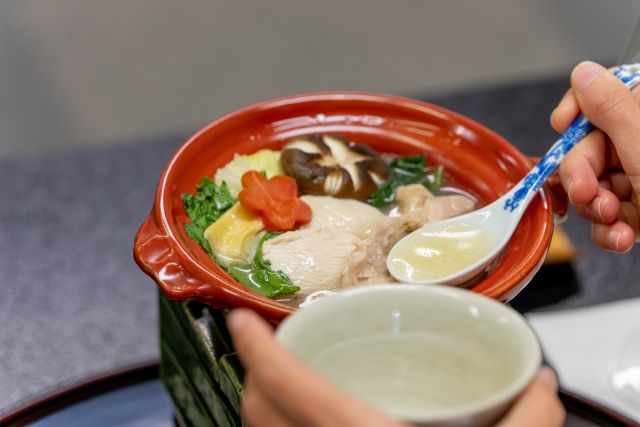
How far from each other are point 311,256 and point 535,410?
0.48 metres

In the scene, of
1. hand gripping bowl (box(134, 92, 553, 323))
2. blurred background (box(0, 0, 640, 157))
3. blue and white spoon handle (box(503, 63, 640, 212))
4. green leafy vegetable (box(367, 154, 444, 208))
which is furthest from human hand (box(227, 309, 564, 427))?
blurred background (box(0, 0, 640, 157))

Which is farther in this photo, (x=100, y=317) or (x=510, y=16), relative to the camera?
(x=510, y=16)

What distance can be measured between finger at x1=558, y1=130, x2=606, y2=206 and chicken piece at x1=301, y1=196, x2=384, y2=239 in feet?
0.91

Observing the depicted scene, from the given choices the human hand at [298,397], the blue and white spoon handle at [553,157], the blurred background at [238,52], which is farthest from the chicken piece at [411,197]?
the blurred background at [238,52]

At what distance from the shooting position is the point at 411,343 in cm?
72

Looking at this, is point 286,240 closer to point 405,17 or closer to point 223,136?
point 223,136

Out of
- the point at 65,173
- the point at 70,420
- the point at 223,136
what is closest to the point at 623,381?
the point at 223,136

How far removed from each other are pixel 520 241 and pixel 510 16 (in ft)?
9.31

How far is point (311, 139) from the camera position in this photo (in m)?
1.22

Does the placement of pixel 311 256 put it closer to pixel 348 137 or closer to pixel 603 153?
pixel 348 137

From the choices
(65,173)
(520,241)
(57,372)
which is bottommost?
(57,372)

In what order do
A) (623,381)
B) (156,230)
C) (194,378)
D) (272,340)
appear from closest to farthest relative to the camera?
(272,340), (156,230), (194,378), (623,381)

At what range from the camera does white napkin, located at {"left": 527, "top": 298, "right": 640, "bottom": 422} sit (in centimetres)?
140

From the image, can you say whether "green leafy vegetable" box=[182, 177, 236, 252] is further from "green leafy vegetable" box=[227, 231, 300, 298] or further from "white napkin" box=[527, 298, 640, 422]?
"white napkin" box=[527, 298, 640, 422]
